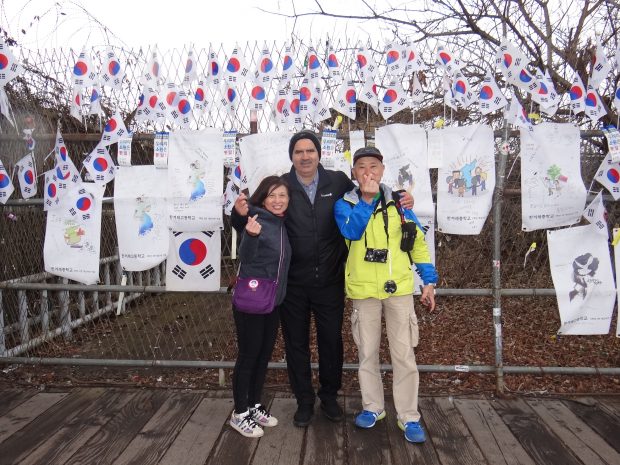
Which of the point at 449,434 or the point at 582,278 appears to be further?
the point at 582,278

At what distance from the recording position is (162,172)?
13.4 ft

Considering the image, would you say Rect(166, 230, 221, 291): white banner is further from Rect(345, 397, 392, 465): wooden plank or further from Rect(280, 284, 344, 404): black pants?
Rect(345, 397, 392, 465): wooden plank

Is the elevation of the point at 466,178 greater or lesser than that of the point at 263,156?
lesser

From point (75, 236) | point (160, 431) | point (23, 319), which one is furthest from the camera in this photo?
point (23, 319)

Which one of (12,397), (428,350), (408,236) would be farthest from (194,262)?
(428,350)

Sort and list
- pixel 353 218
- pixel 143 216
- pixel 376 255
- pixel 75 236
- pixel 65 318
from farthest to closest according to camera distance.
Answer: pixel 65 318
pixel 75 236
pixel 143 216
pixel 376 255
pixel 353 218

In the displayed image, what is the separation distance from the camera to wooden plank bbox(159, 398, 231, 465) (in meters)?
3.22

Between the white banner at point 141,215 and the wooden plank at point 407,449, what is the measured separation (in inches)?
91.8

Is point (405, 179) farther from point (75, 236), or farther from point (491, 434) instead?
point (75, 236)

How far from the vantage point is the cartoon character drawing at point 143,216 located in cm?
410

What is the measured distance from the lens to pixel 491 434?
11.4 ft

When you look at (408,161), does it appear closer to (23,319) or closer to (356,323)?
(356,323)

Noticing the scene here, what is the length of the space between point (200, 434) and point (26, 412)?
154 cm

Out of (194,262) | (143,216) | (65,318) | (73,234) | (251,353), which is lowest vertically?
(65,318)
